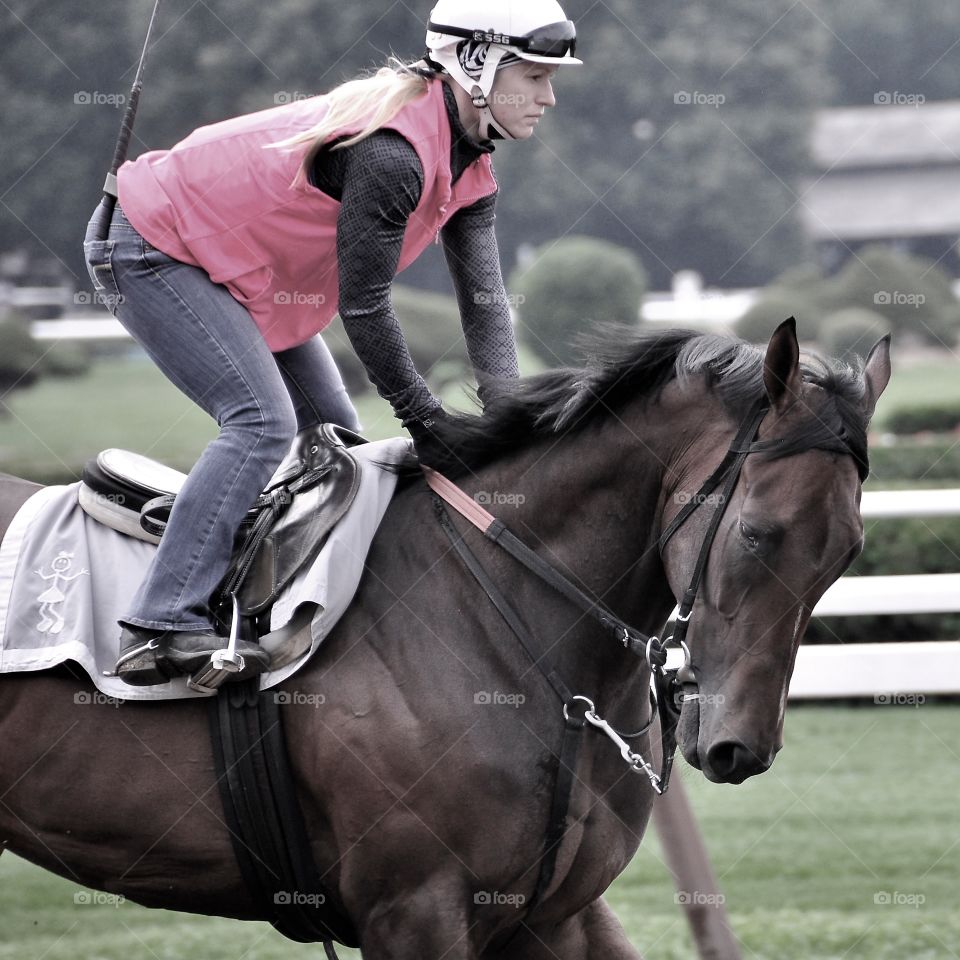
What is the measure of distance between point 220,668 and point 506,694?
0.54 m

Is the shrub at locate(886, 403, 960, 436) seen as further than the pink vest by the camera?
Yes

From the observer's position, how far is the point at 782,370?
8.23 feet

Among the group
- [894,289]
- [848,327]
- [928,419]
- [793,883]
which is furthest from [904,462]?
[894,289]

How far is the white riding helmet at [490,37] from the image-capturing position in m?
2.75

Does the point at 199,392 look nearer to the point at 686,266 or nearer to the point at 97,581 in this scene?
the point at 97,581

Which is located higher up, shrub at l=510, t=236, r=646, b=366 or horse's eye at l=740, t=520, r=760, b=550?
horse's eye at l=740, t=520, r=760, b=550

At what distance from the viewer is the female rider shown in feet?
8.93

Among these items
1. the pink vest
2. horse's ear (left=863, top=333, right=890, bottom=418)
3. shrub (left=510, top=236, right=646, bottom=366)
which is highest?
the pink vest
